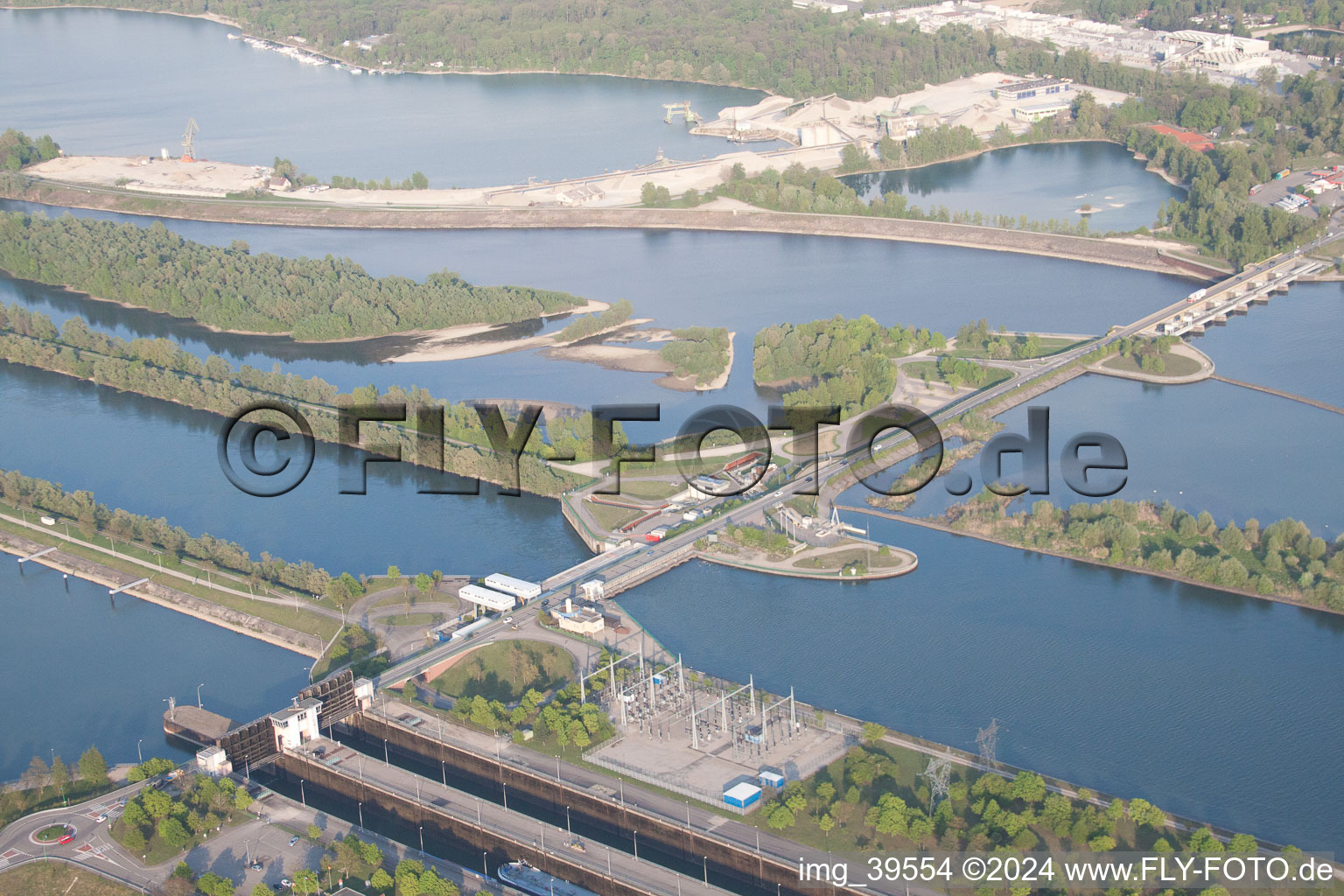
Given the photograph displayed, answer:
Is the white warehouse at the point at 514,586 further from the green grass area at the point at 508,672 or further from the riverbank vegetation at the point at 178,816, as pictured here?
the riverbank vegetation at the point at 178,816

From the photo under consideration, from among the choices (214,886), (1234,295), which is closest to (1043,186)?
(1234,295)

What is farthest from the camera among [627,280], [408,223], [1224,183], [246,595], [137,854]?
[408,223]

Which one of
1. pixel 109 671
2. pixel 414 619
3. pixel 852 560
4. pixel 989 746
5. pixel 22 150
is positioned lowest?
pixel 109 671

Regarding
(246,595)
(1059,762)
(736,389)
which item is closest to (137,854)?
(246,595)

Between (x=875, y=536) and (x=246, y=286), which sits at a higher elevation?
(x=246, y=286)

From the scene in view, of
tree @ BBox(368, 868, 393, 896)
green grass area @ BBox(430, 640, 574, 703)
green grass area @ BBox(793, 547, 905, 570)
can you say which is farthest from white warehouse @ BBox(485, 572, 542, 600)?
tree @ BBox(368, 868, 393, 896)

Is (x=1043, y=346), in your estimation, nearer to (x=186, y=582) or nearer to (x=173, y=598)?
(x=186, y=582)

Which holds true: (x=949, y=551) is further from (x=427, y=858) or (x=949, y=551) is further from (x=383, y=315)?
Result: (x=383, y=315)
